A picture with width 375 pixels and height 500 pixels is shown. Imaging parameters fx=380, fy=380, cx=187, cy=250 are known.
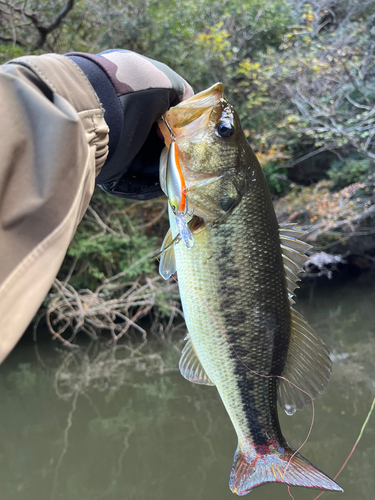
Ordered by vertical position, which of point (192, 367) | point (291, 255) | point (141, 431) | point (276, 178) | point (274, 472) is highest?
point (291, 255)

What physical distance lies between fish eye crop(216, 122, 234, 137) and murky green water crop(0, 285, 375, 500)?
289cm

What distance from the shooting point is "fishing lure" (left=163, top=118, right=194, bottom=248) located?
1.13 m

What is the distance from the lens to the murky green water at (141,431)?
10.1ft

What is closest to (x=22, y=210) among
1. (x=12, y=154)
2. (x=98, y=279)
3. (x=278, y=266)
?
(x=12, y=154)

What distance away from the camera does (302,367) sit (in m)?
1.31

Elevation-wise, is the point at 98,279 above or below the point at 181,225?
below

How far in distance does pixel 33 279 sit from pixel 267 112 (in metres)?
8.53

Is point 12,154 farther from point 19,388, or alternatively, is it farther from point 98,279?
point 98,279

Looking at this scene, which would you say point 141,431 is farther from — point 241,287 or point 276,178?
point 276,178

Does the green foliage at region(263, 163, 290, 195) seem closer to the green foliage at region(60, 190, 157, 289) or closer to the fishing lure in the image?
the green foliage at region(60, 190, 157, 289)

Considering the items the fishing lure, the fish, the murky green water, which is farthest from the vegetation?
the fishing lure

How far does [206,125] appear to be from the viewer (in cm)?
119

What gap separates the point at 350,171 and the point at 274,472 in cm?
836

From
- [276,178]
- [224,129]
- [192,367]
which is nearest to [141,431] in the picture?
[192,367]
